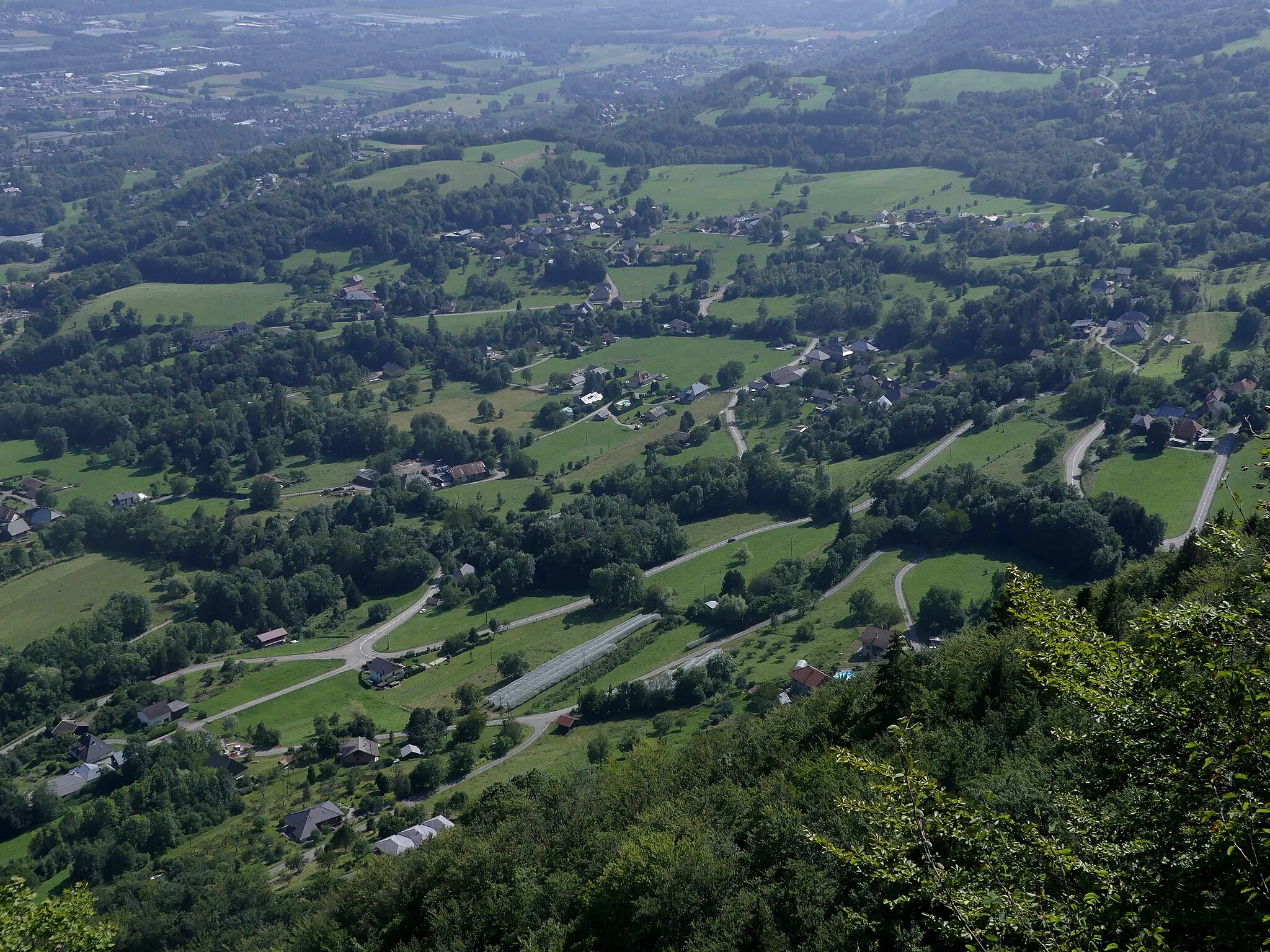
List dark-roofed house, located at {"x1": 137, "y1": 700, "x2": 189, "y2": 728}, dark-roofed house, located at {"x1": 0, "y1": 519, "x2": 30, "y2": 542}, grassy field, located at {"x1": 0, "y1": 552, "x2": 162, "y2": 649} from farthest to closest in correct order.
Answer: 1. dark-roofed house, located at {"x1": 0, "y1": 519, "x2": 30, "y2": 542}
2. grassy field, located at {"x1": 0, "y1": 552, "x2": 162, "y2": 649}
3. dark-roofed house, located at {"x1": 137, "y1": 700, "x2": 189, "y2": 728}

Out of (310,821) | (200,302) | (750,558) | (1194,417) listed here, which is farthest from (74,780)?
(200,302)

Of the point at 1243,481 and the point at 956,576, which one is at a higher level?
the point at 1243,481

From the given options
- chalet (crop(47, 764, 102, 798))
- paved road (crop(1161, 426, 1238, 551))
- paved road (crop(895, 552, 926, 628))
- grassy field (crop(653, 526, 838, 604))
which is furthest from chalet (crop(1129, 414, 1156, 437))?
chalet (crop(47, 764, 102, 798))

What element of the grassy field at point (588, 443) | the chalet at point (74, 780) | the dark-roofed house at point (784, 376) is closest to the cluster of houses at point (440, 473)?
the grassy field at point (588, 443)

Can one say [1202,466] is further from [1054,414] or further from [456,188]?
[456,188]

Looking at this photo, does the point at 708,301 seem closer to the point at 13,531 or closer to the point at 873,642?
the point at 873,642

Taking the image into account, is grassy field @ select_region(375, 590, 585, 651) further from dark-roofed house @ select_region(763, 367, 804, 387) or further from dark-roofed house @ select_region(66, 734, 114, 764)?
dark-roofed house @ select_region(763, 367, 804, 387)

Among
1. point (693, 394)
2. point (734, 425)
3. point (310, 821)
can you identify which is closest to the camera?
point (310, 821)
